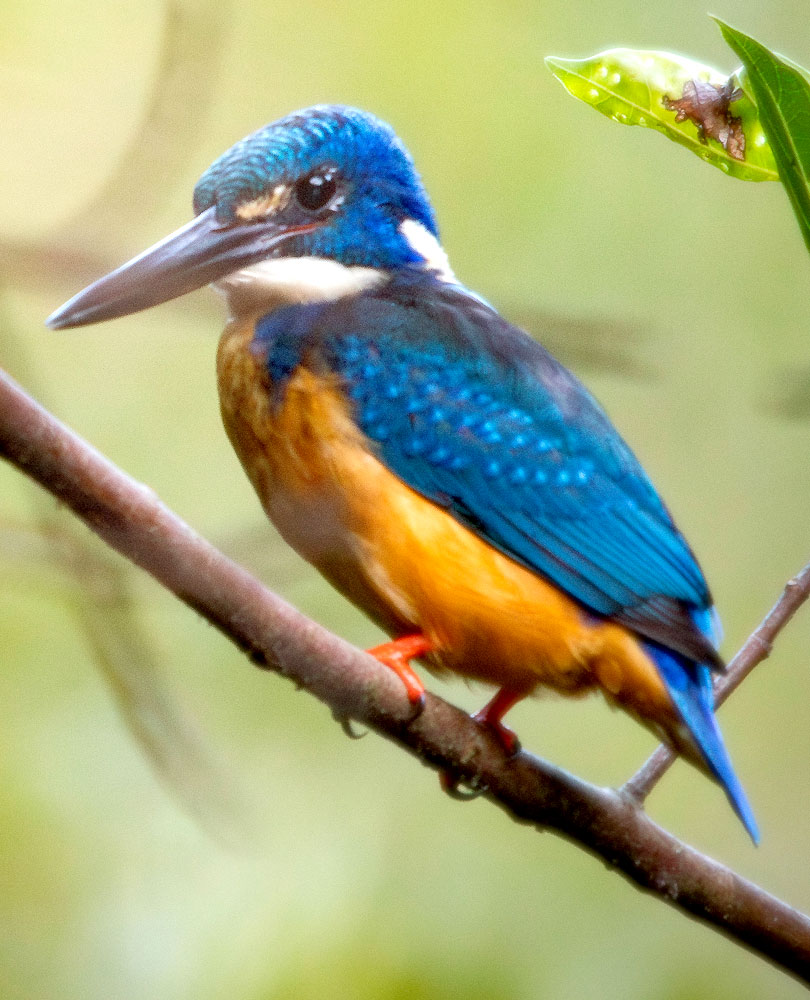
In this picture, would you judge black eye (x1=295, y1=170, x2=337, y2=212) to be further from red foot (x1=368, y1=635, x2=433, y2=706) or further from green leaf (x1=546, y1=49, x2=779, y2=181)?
red foot (x1=368, y1=635, x2=433, y2=706)

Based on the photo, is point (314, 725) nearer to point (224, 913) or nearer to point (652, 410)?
point (224, 913)

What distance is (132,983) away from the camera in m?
2.71

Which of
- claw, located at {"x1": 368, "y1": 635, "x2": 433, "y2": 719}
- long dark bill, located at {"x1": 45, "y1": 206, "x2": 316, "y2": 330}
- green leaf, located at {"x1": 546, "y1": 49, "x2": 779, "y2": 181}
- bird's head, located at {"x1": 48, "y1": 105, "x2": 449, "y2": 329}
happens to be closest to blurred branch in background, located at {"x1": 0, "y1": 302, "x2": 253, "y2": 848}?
long dark bill, located at {"x1": 45, "y1": 206, "x2": 316, "y2": 330}

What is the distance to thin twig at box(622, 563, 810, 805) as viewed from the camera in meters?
1.65

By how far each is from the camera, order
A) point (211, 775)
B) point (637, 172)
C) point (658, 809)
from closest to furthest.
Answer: point (211, 775)
point (658, 809)
point (637, 172)

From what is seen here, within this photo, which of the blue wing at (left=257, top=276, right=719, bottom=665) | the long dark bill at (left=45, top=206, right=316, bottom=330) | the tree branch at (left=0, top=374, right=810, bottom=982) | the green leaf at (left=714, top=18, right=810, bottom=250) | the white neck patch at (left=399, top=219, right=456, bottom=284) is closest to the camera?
the tree branch at (left=0, top=374, right=810, bottom=982)

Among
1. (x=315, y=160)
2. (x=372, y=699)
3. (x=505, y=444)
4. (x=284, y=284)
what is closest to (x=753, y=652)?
(x=505, y=444)

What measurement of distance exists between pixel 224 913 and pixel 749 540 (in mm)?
1768

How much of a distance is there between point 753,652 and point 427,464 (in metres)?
0.51

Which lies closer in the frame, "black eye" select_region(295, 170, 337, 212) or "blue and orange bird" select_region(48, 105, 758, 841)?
"blue and orange bird" select_region(48, 105, 758, 841)

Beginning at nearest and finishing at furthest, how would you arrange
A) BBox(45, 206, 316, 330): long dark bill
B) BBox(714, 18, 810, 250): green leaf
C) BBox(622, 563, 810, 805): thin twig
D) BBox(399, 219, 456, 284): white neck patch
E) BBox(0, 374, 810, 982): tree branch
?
1. BBox(0, 374, 810, 982): tree branch
2. BBox(714, 18, 810, 250): green leaf
3. BBox(45, 206, 316, 330): long dark bill
4. BBox(622, 563, 810, 805): thin twig
5. BBox(399, 219, 456, 284): white neck patch

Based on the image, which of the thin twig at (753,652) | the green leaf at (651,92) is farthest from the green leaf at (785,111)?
the thin twig at (753,652)

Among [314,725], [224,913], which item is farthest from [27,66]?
[224,913]

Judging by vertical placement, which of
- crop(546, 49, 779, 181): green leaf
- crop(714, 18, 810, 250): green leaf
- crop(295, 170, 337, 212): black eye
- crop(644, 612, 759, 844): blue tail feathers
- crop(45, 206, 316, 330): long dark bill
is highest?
crop(714, 18, 810, 250): green leaf
